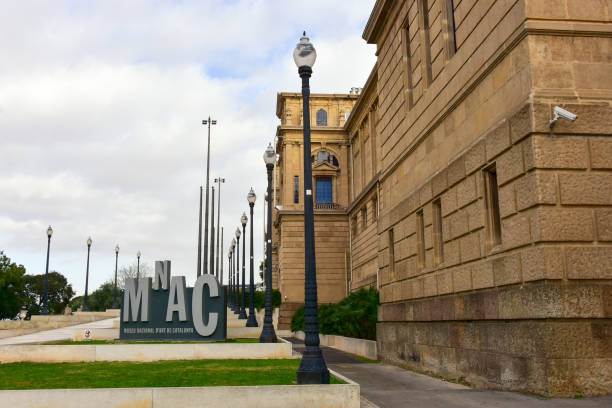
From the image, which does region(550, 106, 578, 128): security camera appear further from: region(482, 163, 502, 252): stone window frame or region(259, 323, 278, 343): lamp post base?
region(259, 323, 278, 343): lamp post base

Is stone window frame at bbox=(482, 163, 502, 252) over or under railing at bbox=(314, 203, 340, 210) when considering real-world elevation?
under

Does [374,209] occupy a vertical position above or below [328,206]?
below

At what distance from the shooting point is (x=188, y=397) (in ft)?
35.4

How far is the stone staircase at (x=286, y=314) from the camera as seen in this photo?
189 feet

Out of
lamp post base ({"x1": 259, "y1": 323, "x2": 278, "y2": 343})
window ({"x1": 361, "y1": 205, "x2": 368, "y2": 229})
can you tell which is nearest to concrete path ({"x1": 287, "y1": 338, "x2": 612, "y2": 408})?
lamp post base ({"x1": 259, "y1": 323, "x2": 278, "y2": 343})

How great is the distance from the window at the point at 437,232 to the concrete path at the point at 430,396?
330 cm

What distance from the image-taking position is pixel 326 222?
59625mm

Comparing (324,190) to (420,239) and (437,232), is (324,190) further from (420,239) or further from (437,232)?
(437,232)

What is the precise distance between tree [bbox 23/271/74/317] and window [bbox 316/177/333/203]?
195ft

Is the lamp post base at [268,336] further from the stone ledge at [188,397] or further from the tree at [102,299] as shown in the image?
the tree at [102,299]

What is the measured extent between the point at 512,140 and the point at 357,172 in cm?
4650

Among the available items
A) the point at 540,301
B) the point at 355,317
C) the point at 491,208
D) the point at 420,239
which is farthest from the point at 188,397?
the point at 355,317

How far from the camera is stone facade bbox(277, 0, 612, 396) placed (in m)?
10.8

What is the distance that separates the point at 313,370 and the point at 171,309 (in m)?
13.9
